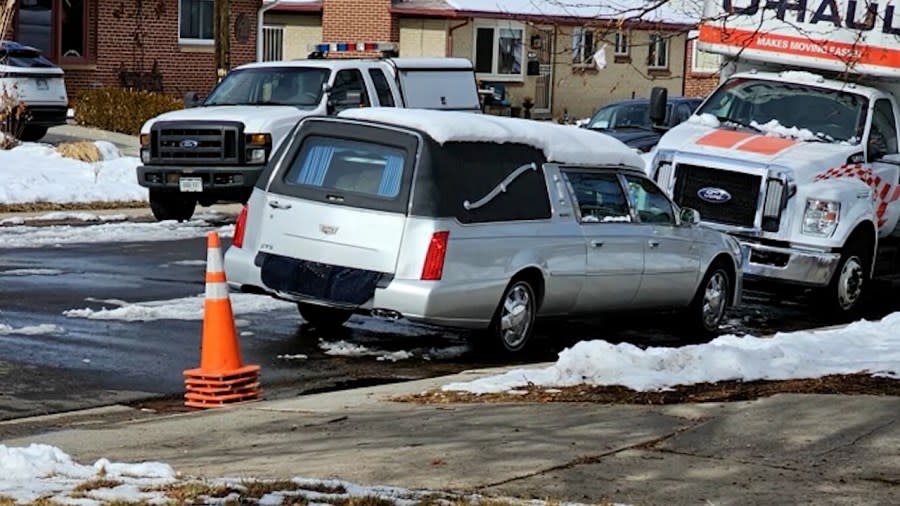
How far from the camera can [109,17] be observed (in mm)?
38312

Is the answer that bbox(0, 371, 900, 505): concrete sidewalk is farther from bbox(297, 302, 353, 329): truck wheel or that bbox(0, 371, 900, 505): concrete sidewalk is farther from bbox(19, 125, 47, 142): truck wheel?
bbox(19, 125, 47, 142): truck wheel

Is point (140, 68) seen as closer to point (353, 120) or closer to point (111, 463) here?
point (353, 120)

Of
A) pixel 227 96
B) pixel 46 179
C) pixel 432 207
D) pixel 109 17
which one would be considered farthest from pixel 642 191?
pixel 109 17

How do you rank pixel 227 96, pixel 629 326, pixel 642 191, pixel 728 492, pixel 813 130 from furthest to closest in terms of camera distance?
pixel 227 96 < pixel 813 130 < pixel 629 326 < pixel 642 191 < pixel 728 492

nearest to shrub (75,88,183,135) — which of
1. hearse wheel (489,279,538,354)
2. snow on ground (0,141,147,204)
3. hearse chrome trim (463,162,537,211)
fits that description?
snow on ground (0,141,147,204)

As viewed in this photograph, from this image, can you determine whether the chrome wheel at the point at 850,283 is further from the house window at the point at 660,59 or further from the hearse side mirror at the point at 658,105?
the house window at the point at 660,59

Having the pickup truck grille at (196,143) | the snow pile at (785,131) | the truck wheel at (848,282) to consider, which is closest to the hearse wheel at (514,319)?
the truck wheel at (848,282)

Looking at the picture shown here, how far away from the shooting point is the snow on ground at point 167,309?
13562 millimetres

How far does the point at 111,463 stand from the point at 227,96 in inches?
566

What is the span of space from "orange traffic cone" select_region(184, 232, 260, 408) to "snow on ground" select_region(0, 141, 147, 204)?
1316 centimetres

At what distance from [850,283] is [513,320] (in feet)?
16.8

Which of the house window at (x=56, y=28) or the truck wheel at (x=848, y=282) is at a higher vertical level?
the house window at (x=56, y=28)

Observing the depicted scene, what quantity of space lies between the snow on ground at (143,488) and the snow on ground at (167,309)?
18.5ft

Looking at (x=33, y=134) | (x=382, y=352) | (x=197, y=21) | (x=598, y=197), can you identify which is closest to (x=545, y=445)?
(x=382, y=352)
